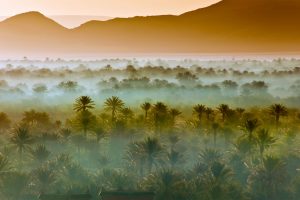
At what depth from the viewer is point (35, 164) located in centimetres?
16888

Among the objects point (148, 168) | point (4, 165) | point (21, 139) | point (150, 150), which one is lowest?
point (148, 168)

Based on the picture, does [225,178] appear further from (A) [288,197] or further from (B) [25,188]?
(B) [25,188]

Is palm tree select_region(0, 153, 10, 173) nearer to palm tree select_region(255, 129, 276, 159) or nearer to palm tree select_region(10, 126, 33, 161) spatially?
palm tree select_region(10, 126, 33, 161)

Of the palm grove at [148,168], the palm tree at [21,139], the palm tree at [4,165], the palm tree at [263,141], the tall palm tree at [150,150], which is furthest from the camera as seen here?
the palm tree at [263,141]

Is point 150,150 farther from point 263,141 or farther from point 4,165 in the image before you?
point 4,165

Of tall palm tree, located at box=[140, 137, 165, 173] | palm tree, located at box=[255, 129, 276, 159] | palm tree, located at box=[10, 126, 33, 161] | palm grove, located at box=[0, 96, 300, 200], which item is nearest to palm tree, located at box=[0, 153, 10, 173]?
palm grove, located at box=[0, 96, 300, 200]

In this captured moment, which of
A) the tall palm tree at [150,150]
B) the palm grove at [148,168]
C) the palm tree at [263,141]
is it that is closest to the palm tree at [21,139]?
the palm grove at [148,168]

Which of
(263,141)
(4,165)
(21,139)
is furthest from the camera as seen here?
(263,141)

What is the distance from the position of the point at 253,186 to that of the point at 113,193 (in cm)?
4342

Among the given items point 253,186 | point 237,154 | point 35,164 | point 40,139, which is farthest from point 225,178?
point 40,139

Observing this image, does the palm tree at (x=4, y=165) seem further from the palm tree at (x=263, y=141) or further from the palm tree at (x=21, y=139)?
the palm tree at (x=263, y=141)

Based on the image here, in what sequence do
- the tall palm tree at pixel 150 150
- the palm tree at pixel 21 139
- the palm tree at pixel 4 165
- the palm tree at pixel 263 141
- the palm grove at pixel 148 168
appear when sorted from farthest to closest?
the palm tree at pixel 263 141 → the tall palm tree at pixel 150 150 → the palm tree at pixel 21 139 → the palm tree at pixel 4 165 → the palm grove at pixel 148 168

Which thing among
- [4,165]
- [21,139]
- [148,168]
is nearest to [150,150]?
[148,168]

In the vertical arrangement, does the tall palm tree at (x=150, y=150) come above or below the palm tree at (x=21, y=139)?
below
